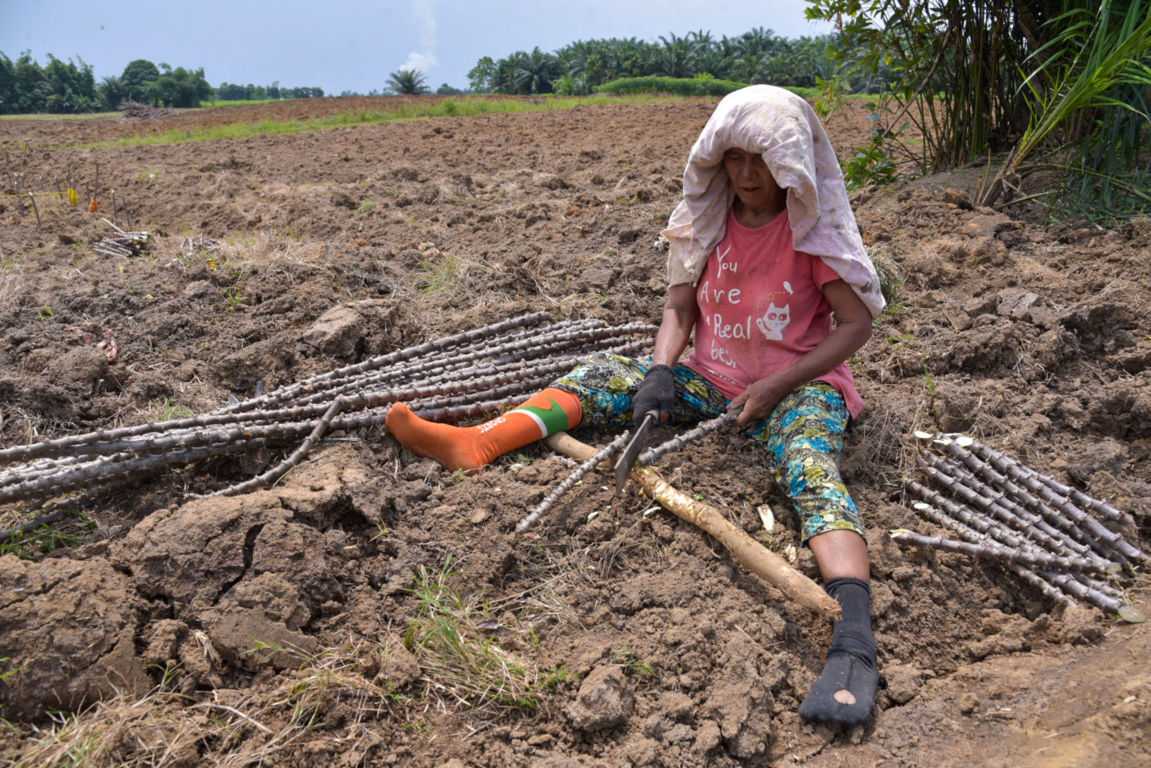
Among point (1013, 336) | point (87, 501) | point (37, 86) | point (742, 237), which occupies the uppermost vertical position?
point (37, 86)

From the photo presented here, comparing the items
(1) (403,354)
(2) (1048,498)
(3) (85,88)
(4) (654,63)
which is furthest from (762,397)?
(3) (85,88)

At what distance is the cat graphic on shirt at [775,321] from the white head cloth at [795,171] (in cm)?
24

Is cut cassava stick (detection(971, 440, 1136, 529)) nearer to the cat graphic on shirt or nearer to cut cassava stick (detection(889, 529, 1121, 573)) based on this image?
cut cassava stick (detection(889, 529, 1121, 573))

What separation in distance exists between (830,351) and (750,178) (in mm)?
601

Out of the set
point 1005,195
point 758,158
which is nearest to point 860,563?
point 758,158

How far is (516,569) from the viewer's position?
2.21m

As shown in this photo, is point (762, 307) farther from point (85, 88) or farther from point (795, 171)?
point (85, 88)

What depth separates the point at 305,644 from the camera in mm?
1919

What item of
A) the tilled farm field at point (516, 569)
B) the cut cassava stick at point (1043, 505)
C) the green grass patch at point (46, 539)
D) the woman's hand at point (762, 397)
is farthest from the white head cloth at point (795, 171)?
the green grass patch at point (46, 539)

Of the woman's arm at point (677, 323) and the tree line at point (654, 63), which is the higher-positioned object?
the tree line at point (654, 63)

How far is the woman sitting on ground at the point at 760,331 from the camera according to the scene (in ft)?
7.43

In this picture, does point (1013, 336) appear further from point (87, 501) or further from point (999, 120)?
point (87, 501)

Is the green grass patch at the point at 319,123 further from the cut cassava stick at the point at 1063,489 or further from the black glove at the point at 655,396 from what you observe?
the cut cassava stick at the point at 1063,489

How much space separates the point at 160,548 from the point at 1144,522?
2.84m
